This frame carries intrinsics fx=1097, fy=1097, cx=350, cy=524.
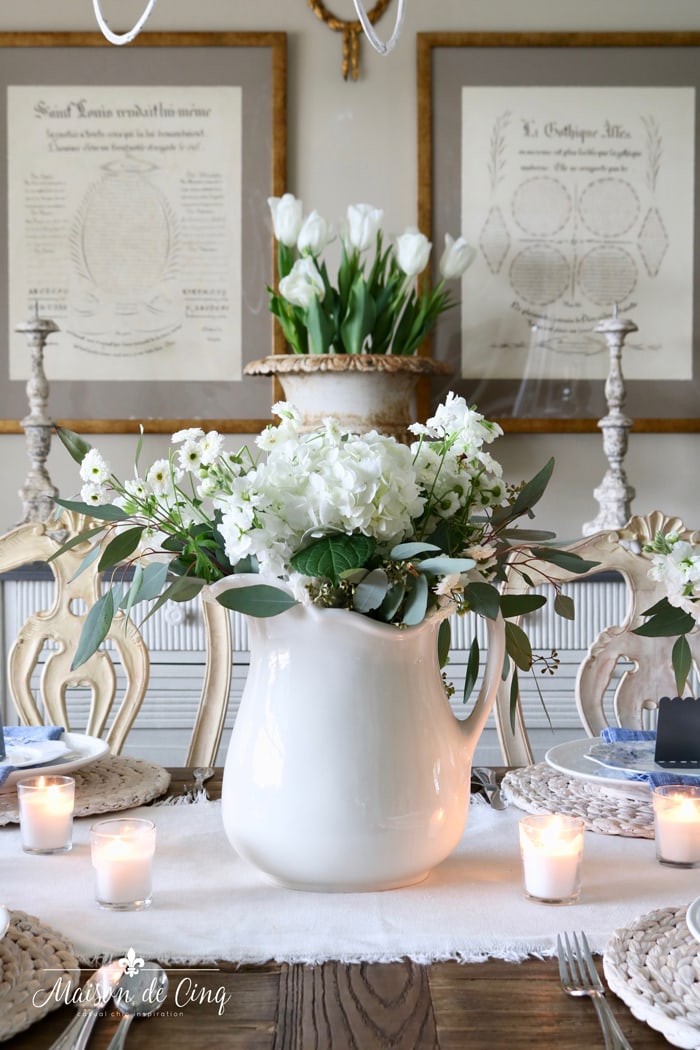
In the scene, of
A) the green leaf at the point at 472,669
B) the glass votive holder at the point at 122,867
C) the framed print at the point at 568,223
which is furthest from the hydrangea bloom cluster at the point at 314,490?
the framed print at the point at 568,223

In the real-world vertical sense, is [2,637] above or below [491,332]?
below

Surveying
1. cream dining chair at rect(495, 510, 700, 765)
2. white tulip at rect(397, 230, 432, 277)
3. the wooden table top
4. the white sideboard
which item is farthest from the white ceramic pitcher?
white tulip at rect(397, 230, 432, 277)

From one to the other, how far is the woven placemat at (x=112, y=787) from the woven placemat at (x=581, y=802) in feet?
1.18

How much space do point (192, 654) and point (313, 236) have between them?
33.1 inches

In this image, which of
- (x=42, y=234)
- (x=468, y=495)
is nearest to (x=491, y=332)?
(x=42, y=234)

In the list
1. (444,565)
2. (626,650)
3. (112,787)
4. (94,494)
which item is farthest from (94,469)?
(626,650)

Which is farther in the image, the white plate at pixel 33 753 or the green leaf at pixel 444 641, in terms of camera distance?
the white plate at pixel 33 753

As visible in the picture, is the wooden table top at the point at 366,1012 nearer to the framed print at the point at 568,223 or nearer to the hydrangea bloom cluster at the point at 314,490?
the hydrangea bloom cluster at the point at 314,490

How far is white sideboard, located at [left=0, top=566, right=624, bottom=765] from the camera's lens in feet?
6.88

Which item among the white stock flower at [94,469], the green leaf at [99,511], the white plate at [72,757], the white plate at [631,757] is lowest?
the white plate at [72,757]

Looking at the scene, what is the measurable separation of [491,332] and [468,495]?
5.17 ft

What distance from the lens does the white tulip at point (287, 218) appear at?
7.00 ft

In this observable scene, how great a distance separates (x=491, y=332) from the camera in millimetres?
2371

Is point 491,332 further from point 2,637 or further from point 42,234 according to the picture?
point 2,637
